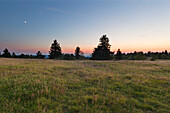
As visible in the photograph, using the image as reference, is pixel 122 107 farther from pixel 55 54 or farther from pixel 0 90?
pixel 55 54

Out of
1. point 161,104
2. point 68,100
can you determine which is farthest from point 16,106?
point 161,104

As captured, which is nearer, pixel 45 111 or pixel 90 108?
pixel 45 111

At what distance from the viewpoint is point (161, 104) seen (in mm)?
4027

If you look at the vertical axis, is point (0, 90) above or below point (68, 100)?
above

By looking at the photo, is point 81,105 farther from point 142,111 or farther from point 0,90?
point 0,90

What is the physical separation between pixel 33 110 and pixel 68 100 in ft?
4.87

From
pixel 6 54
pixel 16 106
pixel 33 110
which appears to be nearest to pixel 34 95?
pixel 16 106

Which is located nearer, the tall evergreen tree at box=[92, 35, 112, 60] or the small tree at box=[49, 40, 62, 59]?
the tall evergreen tree at box=[92, 35, 112, 60]

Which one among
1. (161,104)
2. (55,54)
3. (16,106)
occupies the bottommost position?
(161,104)

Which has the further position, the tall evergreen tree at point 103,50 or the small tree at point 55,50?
the small tree at point 55,50

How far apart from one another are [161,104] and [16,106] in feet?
21.8

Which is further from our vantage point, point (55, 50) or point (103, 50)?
point (55, 50)

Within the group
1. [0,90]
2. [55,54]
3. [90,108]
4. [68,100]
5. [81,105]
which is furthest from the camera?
[55,54]

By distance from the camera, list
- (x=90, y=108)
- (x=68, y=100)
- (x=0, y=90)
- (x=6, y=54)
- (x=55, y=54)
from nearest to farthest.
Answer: (x=90, y=108) < (x=68, y=100) < (x=0, y=90) < (x=55, y=54) < (x=6, y=54)
